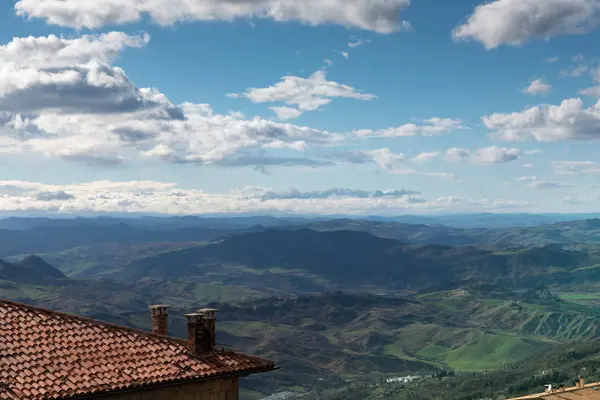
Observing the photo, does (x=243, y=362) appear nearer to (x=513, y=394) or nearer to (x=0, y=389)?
(x=0, y=389)

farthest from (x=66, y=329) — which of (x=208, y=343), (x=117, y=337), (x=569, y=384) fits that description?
(x=569, y=384)

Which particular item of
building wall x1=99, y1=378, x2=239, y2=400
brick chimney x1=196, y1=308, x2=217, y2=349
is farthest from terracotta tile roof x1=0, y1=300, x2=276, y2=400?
brick chimney x1=196, y1=308, x2=217, y2=349

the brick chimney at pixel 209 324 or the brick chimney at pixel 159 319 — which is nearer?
the brick chimney at pixel 209 324

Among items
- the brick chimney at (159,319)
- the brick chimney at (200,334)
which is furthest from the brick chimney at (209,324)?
the brick chimney at (159,319)

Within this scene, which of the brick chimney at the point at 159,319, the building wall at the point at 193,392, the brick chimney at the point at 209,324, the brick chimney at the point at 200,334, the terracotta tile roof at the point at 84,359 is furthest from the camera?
the brick chimney at the point at 159,319

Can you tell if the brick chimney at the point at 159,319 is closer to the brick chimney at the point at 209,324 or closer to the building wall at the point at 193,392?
the brick chimney at the point at 209,324
